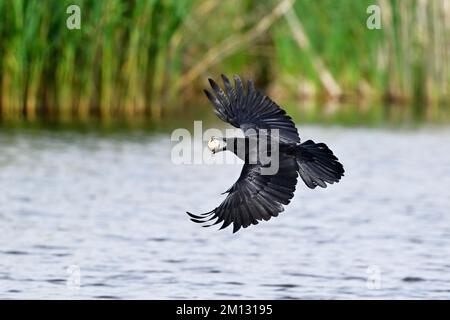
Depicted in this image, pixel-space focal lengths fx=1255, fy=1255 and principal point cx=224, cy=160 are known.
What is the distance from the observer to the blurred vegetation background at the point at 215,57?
56.4ft

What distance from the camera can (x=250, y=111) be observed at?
24.3 feet

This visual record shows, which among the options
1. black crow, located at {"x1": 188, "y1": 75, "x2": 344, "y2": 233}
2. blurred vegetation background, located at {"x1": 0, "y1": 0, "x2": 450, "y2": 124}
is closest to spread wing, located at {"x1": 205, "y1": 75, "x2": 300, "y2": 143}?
black crow, located at {"x1": 188, "y1": 75, "x2": 344, "y2": 233}

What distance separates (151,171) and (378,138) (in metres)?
4.72

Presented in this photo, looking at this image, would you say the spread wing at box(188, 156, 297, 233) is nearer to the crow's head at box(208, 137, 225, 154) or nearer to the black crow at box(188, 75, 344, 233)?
the black crow at box(188, 75, 344, 233)

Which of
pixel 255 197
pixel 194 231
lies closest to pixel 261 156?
pixel 255 197

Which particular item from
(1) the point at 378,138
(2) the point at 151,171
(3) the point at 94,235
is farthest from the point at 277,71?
(3) the point at 94,235

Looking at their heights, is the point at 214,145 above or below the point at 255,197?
above

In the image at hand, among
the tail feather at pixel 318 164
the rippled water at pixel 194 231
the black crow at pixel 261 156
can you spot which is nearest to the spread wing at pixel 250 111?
the black crow at pixel 261 156

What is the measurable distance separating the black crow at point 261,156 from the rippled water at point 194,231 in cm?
103

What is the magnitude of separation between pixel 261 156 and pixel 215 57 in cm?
1345

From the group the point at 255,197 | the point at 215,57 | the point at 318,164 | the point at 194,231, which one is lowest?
the point at 194,231

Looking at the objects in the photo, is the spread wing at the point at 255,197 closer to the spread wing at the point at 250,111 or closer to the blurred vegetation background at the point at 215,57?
the spread wing at the point at 250,111

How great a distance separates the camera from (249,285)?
8.38 metres

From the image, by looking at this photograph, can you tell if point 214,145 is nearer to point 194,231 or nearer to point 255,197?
point 255,197
